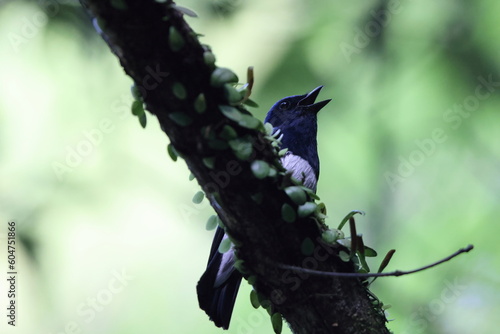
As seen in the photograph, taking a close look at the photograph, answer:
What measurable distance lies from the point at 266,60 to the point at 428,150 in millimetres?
1250

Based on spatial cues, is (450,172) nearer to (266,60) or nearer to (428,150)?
(428,150)

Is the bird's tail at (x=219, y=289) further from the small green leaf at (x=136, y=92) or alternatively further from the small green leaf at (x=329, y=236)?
the small green leaf at (x=136, y=92)

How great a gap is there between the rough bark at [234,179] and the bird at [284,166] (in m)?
0.51

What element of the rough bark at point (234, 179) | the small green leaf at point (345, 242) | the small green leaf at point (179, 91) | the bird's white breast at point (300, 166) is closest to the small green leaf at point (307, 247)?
the rough bark at point (234, 179)

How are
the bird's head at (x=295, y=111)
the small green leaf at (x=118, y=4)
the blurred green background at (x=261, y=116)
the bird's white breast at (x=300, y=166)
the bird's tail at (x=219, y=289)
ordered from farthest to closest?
the blurred green background at (x=261, y=116) → the bird's head at (x=295, y=111) → the bird's white breast at (x=300, y=166) → the bird's tail at (x=219, y=289) → the small green leaf at (x=118, y=4)

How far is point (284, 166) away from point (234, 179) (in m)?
1.28

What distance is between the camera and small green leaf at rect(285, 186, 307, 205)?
4.31ft

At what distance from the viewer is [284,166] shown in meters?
2.53

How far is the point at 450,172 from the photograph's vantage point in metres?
3.68

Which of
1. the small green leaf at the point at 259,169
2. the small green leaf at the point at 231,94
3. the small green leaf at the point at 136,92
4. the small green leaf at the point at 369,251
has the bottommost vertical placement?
the small green leaf at the point at 136,92

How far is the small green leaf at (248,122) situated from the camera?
125 cm

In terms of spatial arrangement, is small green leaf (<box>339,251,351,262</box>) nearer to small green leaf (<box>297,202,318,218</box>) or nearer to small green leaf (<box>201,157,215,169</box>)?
small green leaf (<box>297,202,318,218</box>)

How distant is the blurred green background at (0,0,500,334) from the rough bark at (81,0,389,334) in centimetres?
204

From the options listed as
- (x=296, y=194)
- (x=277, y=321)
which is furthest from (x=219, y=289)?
(x=296, y=194)
